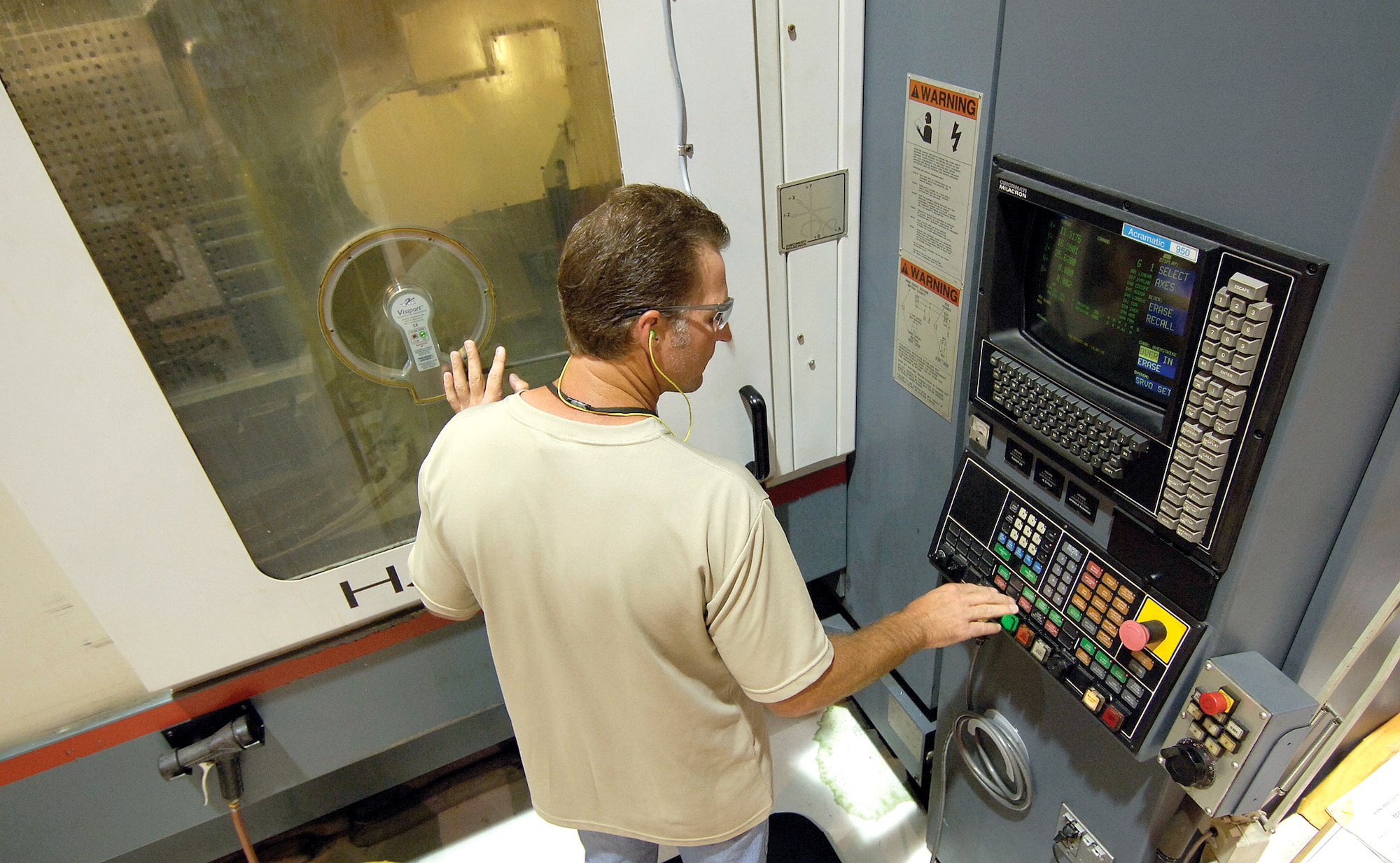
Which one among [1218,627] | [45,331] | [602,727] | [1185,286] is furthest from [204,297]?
[1218,627]

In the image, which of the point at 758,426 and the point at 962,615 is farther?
the point at 758,426

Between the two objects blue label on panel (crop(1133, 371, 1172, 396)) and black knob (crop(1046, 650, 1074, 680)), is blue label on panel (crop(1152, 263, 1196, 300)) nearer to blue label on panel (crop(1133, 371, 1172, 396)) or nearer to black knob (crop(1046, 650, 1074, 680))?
blue label on panel (crop(1133, 371, 1172, 396))

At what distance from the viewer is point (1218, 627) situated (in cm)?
94

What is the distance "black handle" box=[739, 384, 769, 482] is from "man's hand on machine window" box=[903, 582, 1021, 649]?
1.42 ft

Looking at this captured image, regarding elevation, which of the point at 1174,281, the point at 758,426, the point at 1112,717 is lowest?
the point at 1112,717

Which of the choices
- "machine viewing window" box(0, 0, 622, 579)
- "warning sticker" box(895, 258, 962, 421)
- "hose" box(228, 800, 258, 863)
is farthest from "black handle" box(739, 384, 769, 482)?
"hose" box(228, 800, 258, 863)

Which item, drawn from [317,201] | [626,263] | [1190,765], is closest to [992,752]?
[1190,765]

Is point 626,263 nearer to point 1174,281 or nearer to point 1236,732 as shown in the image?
point 1174,281

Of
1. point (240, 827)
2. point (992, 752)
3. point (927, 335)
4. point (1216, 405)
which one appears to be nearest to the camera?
point (1216, 405)

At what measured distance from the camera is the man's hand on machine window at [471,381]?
51.4 inches

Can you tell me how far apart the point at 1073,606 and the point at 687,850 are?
0.78 m

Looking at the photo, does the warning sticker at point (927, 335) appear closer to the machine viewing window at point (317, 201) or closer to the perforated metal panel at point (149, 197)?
the machine viewing window at point (317, 201)

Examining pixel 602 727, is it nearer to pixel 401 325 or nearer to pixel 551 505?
A: pixel 551 505

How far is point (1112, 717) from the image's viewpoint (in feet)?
3.41
